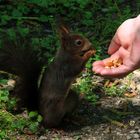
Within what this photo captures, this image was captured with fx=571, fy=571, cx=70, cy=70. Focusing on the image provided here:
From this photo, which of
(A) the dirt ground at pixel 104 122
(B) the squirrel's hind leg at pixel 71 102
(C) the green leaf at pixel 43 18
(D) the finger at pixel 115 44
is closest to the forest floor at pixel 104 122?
(A) the dirt ground at pixel 104 122

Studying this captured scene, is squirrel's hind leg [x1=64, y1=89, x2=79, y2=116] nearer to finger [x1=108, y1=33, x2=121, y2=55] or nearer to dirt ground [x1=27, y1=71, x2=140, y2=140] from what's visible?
dirt ground [x1=27, y1=71, x2=140, y2=140]

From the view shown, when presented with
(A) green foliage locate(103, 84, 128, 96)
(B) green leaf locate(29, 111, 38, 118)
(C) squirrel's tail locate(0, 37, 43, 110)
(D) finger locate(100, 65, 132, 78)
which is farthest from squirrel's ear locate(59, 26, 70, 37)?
(A) green foliage locate(103, 84, 128, 96)

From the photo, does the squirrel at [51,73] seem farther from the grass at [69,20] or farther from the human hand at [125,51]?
the grass at [69,20]

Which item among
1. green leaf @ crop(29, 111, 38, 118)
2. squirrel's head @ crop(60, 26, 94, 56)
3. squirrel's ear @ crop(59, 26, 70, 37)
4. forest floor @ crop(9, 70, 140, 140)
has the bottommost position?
forest floor @ crop(9, 70, 140, 140)

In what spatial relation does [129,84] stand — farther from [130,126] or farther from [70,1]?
[70,1]

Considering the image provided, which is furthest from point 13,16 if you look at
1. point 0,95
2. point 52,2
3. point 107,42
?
point 0,95

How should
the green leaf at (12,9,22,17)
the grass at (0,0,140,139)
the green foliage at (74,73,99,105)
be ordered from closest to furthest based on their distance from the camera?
the green foliage at (74,73,99,105) → the grass at (0,0,140,139) → the green leaf at (12,9,22,17)

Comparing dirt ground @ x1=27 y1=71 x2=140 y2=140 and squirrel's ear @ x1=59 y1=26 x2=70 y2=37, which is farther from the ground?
squirrel's ear @ x1=59 y1=26 x2=70 y2=37

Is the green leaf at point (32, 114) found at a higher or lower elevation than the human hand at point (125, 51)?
lower
